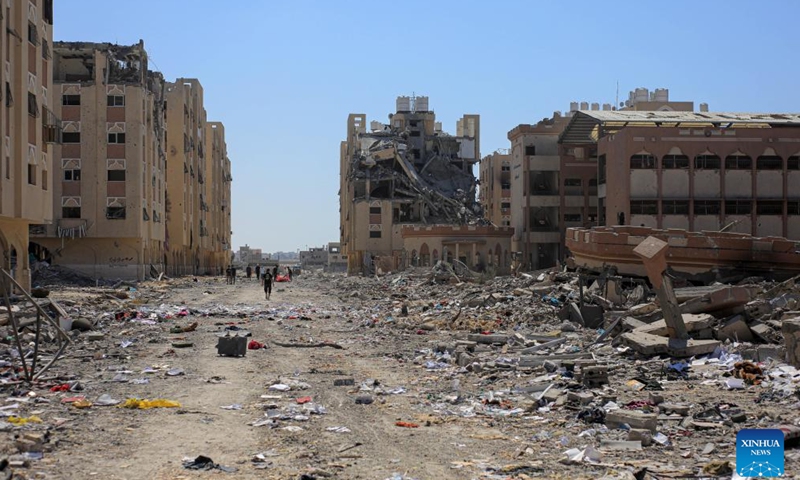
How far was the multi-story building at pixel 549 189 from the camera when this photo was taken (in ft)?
209

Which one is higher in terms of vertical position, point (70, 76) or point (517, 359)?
point (70, 76)

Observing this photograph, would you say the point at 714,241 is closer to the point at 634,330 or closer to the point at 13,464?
the point at 634,330

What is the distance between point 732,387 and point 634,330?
4413 millimetres

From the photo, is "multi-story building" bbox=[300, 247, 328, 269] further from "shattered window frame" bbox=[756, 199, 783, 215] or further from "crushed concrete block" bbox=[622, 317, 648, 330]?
"crushed concrete block" bbox=[622, 317, 648, 330]

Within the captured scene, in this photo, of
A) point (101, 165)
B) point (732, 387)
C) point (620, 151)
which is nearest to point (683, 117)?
point (620, 151)

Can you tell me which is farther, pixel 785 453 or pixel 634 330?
pixel 634 330

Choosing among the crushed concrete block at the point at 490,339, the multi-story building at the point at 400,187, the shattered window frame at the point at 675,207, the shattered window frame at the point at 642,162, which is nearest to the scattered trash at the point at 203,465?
the crushed concrete block at the point at 490,339

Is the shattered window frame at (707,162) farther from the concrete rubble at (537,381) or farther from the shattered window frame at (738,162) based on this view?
the concrete rubble at (537,381)

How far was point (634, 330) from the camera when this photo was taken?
17125 mm

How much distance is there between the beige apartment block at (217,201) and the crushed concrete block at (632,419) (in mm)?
91418

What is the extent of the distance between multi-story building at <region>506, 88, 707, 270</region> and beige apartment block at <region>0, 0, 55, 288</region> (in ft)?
119

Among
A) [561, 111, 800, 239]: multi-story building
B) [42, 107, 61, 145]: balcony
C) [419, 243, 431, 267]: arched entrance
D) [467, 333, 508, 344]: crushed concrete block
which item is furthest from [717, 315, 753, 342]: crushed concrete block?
[419, 243, 431, 267]: arched entrance

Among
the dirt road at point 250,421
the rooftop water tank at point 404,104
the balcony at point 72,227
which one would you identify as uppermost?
the rooftop water tank at point 404,104

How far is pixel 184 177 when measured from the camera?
82.9m
